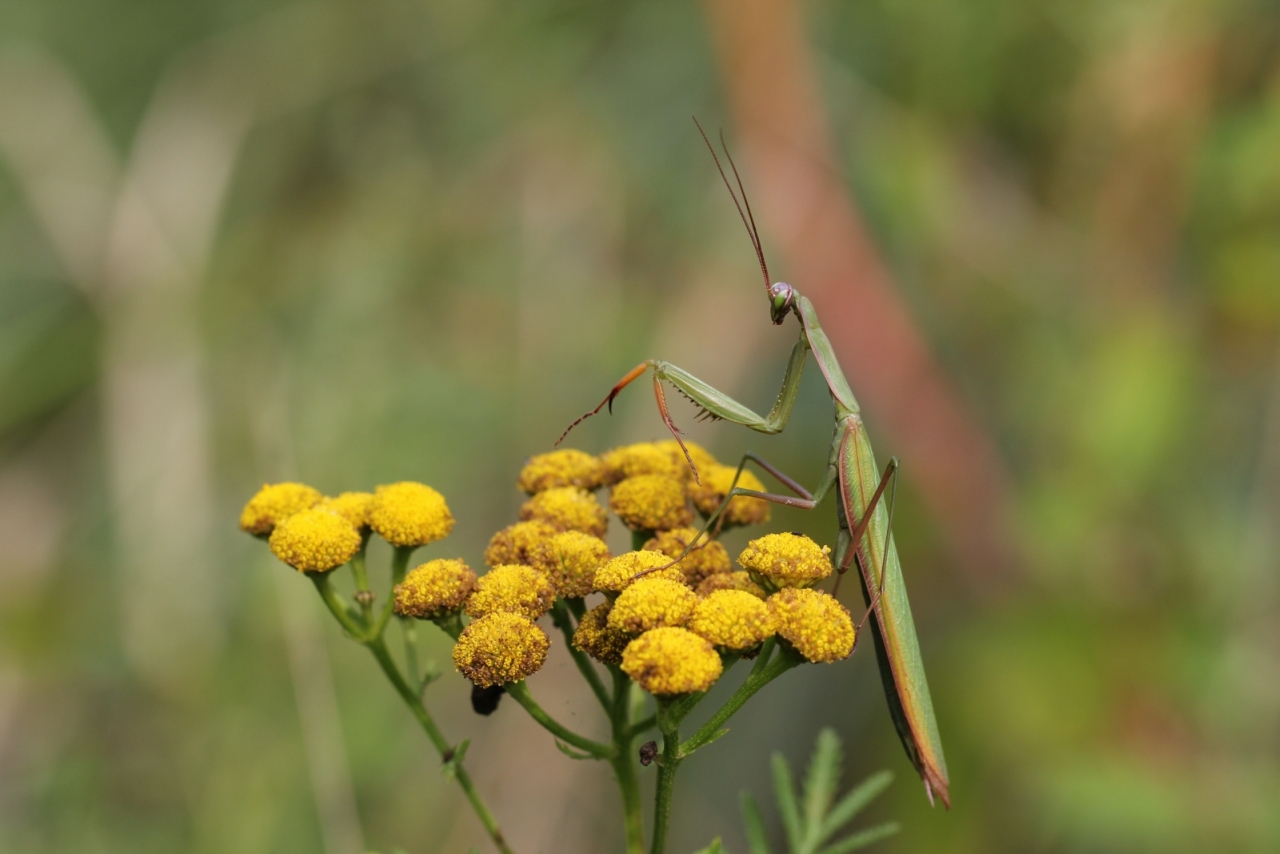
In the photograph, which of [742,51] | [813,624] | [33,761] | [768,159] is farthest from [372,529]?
[742,51]

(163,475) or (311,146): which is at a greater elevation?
(311,146)

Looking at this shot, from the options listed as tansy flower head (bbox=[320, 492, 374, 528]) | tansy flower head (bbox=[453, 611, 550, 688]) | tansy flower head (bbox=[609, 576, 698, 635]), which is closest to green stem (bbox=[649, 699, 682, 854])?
tansy flower head (bbox=[609, 576, 698, 635])

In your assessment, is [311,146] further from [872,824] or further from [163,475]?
[872,824]

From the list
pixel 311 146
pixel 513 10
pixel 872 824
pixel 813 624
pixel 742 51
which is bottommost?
pixel 872 824

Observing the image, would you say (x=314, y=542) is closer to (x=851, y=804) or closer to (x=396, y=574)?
(x=396, y=574)

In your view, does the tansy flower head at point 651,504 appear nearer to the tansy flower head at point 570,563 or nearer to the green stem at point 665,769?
the tansy flower head at point 570,563

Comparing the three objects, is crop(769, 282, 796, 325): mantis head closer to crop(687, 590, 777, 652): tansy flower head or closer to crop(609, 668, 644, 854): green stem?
crop(687, 590, 777, 652): tansy flower head

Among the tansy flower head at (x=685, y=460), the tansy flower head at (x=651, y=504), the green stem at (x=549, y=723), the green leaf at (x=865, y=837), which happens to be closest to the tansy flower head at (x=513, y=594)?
the green stem at (x=549, y=723)
